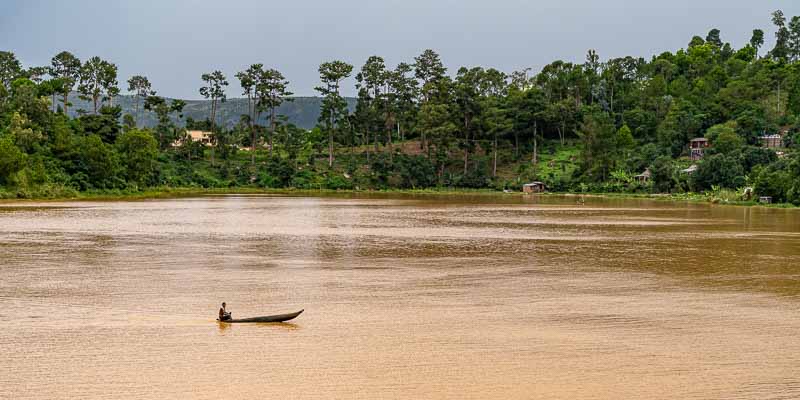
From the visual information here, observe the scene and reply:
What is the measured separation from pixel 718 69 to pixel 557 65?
19.3 metres

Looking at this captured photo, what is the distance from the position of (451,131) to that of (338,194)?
1705 cm

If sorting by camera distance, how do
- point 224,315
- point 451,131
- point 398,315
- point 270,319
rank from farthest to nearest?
1. point 451,131
2. point 398,315
3. point 270,319
4. point 224,315

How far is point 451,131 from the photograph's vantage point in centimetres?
9262

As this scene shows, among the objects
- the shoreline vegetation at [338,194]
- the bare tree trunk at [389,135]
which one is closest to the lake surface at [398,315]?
the shoreline vegetation at [338,194]

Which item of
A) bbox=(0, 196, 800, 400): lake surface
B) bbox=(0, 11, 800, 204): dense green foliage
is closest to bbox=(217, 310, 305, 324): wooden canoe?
bbox=(0, 196, 800, 400): lake surface

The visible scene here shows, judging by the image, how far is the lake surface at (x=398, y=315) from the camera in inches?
479

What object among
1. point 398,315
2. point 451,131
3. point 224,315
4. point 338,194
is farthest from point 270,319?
point 451,131

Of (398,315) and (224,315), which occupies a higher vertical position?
(224,315)

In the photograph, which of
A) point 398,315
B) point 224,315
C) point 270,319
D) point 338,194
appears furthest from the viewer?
point 338,194

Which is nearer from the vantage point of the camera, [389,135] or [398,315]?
[398,315]

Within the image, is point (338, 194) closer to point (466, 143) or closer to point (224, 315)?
point (466, 143)

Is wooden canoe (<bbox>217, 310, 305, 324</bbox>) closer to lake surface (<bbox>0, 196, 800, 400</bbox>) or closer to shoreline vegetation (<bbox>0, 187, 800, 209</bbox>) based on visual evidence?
lake surface (<bbox>0, 196, 800, 400</bbox>)

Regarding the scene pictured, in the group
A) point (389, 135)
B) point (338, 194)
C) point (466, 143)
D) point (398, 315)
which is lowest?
point (398, 315)

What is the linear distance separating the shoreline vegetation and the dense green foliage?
4.15ft
